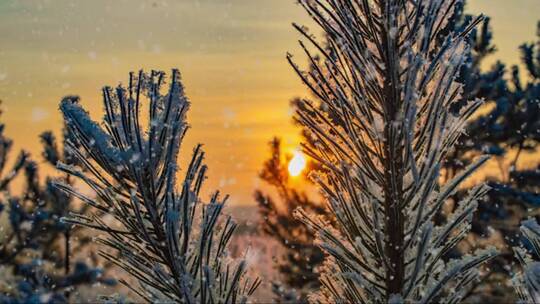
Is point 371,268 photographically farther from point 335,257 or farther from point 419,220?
point 419,220

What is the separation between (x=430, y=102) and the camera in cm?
196

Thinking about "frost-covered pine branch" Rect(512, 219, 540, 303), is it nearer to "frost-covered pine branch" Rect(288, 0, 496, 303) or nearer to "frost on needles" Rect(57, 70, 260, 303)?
"frost-covered pine branch" Rect(288, 0, 496, 303)

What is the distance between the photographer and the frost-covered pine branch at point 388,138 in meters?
1.92

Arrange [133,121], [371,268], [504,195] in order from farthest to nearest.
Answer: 1. [504,195]
2. [371,268]
3. [133,121]

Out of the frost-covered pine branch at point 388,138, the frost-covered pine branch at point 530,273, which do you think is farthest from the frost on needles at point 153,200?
the frost-covered pine branch at point 530,273

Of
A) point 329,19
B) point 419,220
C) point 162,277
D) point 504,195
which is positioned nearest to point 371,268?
point 419,220

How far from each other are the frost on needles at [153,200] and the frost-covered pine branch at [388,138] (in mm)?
381

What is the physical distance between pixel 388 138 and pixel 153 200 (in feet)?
2.64

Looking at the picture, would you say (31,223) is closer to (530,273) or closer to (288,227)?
(288,227)

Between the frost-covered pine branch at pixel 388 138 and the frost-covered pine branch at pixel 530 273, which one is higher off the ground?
the frost-covered pine branch at pixel 388 138

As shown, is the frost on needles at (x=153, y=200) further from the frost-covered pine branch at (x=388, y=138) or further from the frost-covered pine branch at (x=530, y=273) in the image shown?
the frost-covered pine branch at (x=530, y=273)

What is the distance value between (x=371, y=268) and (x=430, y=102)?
60cm

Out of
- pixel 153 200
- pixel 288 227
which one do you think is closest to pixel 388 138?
pixel 153 200

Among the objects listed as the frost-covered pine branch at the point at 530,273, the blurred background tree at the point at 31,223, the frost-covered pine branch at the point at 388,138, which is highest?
the blurred background tree at the point at 31,223
